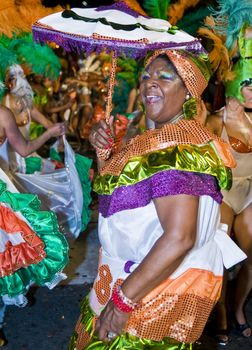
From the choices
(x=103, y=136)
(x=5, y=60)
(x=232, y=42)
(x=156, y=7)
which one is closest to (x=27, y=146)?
(x=5, y=60)

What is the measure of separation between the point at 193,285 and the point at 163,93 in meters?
0.68

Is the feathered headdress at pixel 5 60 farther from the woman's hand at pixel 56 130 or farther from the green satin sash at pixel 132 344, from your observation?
the green satin sash at pixel 132 344

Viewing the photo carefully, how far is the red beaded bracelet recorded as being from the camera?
5.22 feet

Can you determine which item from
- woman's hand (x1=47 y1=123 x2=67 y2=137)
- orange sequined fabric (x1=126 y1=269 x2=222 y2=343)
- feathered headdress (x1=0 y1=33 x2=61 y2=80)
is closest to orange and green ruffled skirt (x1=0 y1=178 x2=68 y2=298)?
woman's hand (x1=47 y1=123 x2=67 y2=137)

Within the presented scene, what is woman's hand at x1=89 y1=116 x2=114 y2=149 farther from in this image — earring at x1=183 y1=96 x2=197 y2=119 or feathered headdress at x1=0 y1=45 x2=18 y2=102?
feathered headdress at x1=0 y1=45 x2=18 y2=102

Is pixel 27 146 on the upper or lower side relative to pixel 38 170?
upper

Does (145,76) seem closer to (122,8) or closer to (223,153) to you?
(122,8)

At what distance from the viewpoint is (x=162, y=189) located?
1.59 metres

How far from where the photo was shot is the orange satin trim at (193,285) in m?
1.72

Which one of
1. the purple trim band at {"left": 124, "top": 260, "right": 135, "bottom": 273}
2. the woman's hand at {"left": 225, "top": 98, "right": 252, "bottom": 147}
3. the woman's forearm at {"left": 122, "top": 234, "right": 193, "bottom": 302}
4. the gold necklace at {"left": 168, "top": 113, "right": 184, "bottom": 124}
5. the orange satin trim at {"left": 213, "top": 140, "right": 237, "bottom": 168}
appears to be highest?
the gold necklace at {"left": 168, "top": 113, "right": 184, "bottom": 124}

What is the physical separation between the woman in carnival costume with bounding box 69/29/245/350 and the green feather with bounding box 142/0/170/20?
67.4 inches

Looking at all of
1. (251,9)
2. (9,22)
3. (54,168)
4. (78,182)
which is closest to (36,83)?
(54,168)

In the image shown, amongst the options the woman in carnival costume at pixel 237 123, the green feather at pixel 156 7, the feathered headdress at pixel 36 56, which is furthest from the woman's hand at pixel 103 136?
the feathered headdress at pixel 36 56

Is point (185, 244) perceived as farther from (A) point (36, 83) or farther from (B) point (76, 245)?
(A) point (36, 83)
